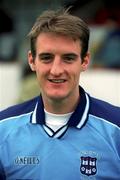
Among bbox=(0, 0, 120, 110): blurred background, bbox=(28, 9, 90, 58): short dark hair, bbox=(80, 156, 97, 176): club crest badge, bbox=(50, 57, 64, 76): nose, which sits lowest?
bbox=(0, 0, 120, 110): blurred background

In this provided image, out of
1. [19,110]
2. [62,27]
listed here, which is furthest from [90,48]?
[62,27]

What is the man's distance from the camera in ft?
12.8

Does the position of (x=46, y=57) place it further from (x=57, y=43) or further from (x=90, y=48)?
(x=90, y=48)

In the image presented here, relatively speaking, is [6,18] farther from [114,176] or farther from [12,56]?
[114,176]

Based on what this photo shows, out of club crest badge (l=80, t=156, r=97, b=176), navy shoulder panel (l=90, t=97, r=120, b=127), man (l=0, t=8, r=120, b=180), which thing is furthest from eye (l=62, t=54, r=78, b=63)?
club crest badge (l=80, t=156, r=97, b=176)

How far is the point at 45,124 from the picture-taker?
4086 millimetres

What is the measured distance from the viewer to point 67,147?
401 cm

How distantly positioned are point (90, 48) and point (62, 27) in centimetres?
679

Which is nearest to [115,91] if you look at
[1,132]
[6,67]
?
[6,67]

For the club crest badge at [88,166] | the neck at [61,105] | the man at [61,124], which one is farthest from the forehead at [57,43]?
the club crest badge at [88,166]

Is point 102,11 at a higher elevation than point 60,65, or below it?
below

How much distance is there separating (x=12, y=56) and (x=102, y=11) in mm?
1676

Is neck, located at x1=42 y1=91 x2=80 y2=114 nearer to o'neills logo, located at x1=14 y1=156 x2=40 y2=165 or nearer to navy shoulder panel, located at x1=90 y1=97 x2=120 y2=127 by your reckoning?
navy shoulder panel, located at x1=90 y1=97 x2=120 y2=127

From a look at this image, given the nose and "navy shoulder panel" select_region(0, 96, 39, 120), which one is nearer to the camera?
the nose
